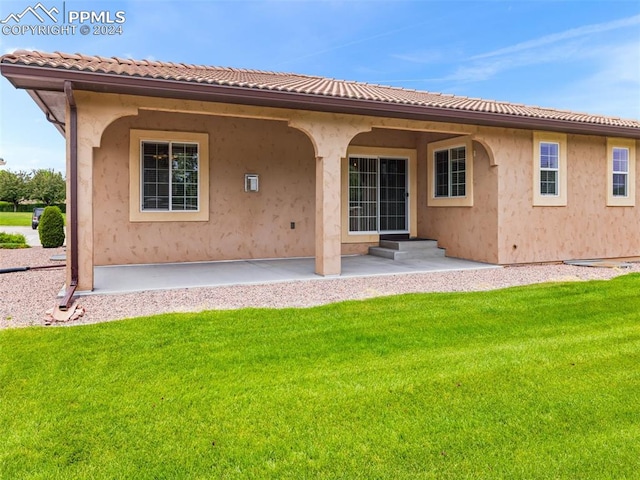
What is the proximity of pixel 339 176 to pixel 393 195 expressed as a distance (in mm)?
4335

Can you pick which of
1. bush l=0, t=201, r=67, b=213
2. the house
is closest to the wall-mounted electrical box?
the house

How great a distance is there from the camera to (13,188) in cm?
5338

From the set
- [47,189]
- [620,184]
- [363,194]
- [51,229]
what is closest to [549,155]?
[620,184]

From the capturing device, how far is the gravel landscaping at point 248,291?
19.8 ft

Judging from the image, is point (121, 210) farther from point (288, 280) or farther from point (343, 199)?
point (343, 199)

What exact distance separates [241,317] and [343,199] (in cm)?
683

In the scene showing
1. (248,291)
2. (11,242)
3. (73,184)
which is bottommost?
(248,291)

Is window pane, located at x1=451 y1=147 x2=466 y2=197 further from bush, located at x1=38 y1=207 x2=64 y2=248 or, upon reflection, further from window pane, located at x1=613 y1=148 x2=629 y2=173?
bush, located at x1=38 y1=207 x2=64 y2=248

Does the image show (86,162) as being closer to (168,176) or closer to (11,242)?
(168,176)

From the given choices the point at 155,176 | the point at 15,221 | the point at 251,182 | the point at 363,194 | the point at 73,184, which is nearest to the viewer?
the point at 73,184

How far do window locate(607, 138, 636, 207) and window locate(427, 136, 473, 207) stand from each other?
3.89 metres

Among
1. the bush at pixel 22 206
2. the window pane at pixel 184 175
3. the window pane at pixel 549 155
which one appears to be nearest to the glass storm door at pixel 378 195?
the window pane at pixel 549 155

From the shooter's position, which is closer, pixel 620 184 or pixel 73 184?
pixel 73 184

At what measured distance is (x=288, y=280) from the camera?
27.1 ft
